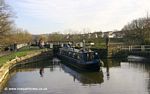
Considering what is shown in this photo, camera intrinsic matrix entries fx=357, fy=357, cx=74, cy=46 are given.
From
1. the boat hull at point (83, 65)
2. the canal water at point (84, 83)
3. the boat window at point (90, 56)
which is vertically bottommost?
the canal water at point (84, 83)

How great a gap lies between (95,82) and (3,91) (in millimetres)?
9643

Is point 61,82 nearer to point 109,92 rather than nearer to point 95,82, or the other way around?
point 95,82

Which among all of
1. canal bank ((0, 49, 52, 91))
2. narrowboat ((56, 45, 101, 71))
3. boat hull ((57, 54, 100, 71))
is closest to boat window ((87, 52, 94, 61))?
narrowboat ((56, 45, 101, 71))

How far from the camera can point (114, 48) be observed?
60625 millimetres

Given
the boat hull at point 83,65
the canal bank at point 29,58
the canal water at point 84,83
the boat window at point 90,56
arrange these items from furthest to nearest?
the canal bank at point 29,58 < the boat window at point 90,56 < the boat hull at point 83,65 < the canal water at point 84,83

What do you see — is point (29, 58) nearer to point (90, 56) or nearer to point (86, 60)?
point (86, 60)

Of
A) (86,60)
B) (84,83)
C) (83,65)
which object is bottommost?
(84,83)

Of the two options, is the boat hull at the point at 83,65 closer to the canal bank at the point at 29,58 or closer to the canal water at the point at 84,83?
the canal water at the point at 84,83

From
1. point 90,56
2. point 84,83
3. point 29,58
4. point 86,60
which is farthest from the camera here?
point 29,58

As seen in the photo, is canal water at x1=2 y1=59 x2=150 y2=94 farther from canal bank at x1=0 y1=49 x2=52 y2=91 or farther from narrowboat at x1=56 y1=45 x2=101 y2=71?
canal bank at x1=0 y1=49 x2=52 y2=91

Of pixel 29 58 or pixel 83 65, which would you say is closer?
pixel 83 65

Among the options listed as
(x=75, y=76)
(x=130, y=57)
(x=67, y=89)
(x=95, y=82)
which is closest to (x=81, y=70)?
(x=75, y=76)

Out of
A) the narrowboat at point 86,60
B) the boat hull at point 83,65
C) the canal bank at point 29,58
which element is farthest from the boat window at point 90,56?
the canal bank at point 29,58

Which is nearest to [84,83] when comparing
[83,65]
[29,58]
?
[83,65]
